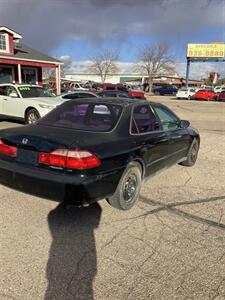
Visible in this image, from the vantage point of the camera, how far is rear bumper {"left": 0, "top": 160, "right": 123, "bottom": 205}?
3014 millimetres

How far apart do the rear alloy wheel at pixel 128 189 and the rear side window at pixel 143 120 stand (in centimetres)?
53

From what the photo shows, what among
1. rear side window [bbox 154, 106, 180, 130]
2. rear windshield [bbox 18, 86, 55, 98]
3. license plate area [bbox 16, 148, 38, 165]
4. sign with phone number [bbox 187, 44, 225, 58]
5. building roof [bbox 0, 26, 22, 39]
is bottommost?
license plate area [bbox 16, 148, 38, 165]

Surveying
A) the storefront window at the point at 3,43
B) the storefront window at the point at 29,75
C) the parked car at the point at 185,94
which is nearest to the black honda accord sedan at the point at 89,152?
the storefront window at the point at 3,43

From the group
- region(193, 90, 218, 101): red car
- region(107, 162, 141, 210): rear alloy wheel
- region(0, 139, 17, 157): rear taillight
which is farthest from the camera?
region(193, 90, 218, 101): red car

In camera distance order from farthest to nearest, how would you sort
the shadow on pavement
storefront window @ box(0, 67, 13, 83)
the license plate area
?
storefront window @ box(0, 67, 13, 83) < the license plate area < the shadow on pavement

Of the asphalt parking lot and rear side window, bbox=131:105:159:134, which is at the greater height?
rear side window, bbox=131:105:159:134

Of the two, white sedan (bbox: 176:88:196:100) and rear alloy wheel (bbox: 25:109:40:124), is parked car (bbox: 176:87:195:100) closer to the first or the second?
white sedan (bbox: 176:88:196:100)

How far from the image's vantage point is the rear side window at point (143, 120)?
12.8 ft

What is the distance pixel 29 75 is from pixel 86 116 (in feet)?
69.5

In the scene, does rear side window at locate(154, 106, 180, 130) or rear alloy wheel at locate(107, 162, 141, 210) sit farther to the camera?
rear side window at locate(154, 106, 180, 130)

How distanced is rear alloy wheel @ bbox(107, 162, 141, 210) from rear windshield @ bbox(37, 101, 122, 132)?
2.07 feet

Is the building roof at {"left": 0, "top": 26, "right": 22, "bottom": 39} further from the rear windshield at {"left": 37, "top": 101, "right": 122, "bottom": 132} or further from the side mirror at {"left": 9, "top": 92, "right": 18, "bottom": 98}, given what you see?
the rear windshield at {"left": 37, "top": 101, "right": 122, "bottom": 132}

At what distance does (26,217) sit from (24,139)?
0.98 meters

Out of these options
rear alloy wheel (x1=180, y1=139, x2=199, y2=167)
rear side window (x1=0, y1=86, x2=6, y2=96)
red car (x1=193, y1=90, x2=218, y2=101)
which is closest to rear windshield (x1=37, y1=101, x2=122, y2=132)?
rear alloy wheel (x1=180, y1=139, x2=199, y2=167)
